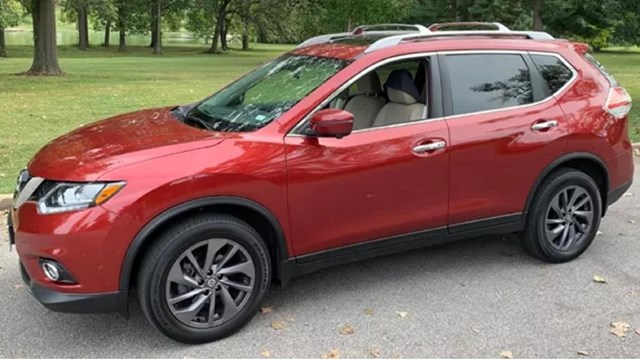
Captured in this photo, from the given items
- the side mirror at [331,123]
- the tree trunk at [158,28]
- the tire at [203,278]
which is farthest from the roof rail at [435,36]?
the tree trunk at [158,28]

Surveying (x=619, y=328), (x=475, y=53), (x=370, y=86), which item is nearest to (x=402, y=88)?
(x=370, y=86)

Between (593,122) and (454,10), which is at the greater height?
(454,10)

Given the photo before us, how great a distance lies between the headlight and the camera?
3164mm

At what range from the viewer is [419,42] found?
4215mm

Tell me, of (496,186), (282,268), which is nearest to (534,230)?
(496,186)

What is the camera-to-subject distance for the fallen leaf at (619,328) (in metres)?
3.66

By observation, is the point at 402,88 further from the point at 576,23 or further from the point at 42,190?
the point at 576,23

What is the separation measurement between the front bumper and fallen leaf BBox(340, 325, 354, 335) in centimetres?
126

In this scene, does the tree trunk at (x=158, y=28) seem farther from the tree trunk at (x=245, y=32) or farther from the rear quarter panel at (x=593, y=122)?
the rear quarter panel at (x=593, y=122)

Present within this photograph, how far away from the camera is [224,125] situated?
3896mm

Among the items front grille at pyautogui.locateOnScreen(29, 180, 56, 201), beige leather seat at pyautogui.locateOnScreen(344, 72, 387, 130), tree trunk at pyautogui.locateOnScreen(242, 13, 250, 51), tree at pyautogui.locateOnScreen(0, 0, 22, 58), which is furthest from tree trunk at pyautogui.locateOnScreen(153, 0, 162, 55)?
front grille at pyautogui.locateOnScreen(29, 180, 56, 201)

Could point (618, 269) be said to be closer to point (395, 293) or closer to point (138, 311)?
point (395, 293)

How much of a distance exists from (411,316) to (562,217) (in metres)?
1.61

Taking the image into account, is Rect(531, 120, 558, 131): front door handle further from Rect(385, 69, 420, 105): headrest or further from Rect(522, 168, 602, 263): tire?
Rect(385, 69, 420, 105): headrest
